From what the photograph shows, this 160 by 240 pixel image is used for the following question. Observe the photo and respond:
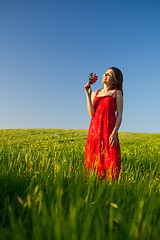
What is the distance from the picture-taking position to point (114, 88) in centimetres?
409

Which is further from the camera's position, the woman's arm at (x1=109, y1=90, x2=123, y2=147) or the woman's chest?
the woman's chest

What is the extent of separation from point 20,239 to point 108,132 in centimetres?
285

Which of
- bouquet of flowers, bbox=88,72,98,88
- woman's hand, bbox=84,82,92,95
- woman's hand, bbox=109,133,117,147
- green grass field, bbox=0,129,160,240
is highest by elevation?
bouquet of flowers, bbox=88,72,98,88

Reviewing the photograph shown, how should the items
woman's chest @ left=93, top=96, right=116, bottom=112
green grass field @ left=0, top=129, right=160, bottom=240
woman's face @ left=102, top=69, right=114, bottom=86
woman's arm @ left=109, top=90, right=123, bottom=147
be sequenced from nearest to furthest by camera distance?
1. green grass field @ left=0, top=129, right=160, bottom=240
2. woman's arm @ left=109, top=90, right=123, bottom=147
3. woman's chest @ left=93, top=96, right=116, bottom=112
4. woman's face @ left=102, top=69, right=114, bottom=86

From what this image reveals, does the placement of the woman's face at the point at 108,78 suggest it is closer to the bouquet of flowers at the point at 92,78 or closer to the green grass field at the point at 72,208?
the bouquet of flowers at the point at 92,78

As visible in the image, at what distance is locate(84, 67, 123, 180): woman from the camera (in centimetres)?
380

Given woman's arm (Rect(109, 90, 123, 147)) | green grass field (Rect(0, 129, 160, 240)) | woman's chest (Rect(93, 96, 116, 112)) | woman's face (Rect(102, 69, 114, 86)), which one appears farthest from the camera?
woman's face (Rect(102, 69, 114, 86))

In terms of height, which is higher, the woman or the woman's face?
the woman's face

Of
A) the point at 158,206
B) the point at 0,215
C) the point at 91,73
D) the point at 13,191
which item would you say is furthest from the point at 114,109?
the point at 0,215

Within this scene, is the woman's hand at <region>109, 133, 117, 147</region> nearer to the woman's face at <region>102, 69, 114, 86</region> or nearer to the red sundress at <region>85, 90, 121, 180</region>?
the red sundress at <region>85, 90, 121, 180</region>

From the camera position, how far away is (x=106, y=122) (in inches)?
152

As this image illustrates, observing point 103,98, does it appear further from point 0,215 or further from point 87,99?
point 0,215

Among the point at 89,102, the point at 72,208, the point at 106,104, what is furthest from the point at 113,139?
the point at 72,208

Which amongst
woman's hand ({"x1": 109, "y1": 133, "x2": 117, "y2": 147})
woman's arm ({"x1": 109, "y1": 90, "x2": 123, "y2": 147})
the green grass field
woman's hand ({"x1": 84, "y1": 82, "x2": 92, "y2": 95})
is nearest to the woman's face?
woman's arm ({"x1": 109, "y1": 90, "x2": 123, "y2": 147})
